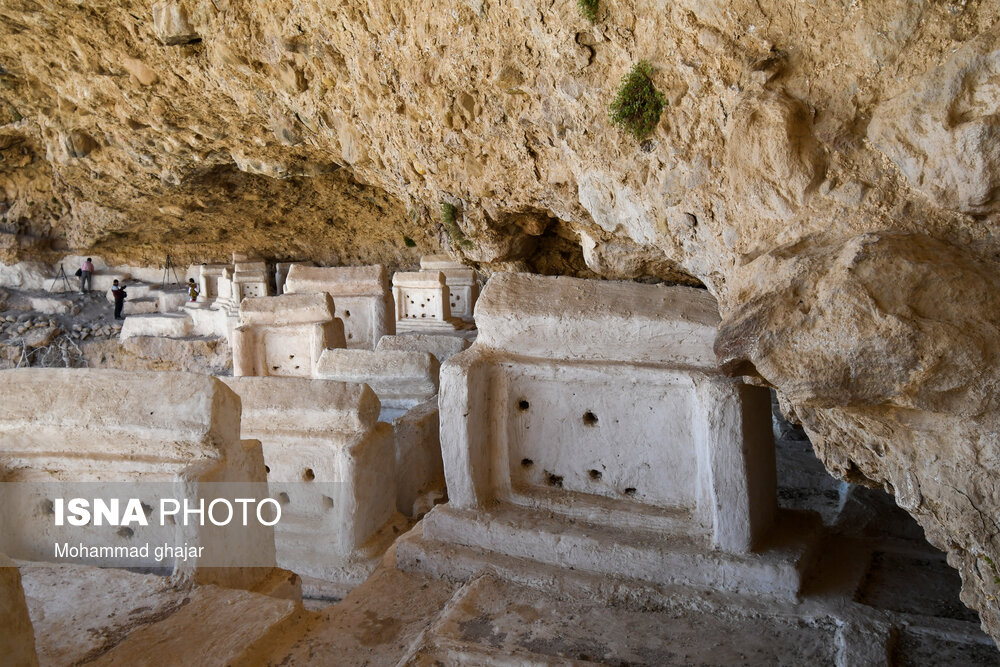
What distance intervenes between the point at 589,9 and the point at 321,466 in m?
3.34

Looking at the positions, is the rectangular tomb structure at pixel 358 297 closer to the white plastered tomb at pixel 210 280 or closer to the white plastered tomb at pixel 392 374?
the white plastered tomb at pixel 392 374

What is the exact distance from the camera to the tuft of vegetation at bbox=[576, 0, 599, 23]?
366 cm

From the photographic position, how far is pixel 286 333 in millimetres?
8086

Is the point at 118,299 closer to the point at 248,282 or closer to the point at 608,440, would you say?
the point at 248,282

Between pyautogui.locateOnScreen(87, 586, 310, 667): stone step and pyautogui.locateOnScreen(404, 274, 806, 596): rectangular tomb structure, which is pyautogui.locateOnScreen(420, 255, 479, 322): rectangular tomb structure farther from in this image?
pyautogui.locateOnScreen(87, 586, 310, 667): stone step

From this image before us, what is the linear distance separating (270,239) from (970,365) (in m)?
15.2

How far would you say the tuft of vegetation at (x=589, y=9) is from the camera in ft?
12.0

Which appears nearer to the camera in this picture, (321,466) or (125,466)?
(125,466)

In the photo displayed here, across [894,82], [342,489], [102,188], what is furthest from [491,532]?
[102,188]

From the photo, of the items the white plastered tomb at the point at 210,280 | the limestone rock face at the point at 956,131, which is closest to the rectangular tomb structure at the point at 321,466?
the limestone rock face at the point at 956,131

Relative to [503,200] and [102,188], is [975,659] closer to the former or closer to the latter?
[503,200]

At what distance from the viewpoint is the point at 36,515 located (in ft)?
12.3

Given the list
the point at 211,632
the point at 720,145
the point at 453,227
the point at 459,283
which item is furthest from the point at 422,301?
the point at 211,632

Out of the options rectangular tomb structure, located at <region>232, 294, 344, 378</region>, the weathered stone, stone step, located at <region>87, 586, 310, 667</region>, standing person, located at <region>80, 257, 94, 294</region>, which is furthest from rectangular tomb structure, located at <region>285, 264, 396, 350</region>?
standing person, located at <region>80, 257, 94, 294</region>
